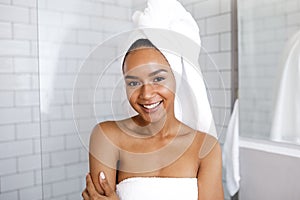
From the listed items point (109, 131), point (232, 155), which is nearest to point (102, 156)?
point (109, 131)

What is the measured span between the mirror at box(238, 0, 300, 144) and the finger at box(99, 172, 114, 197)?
642 millimetres

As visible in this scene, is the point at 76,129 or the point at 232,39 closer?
the point at 76,129

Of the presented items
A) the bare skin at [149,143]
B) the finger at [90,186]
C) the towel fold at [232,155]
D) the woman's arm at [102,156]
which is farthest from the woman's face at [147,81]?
the towel fold at [232,155]

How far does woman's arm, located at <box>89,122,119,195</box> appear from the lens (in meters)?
0.74

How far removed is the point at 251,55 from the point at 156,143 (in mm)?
590

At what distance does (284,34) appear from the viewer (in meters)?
1.04

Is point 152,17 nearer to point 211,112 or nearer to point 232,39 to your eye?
point 211,112

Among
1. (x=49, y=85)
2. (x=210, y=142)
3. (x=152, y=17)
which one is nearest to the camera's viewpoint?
(x=152, y=17)

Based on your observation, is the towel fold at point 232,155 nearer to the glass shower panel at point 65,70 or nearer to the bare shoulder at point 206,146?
the bare shoulder at point 206,146

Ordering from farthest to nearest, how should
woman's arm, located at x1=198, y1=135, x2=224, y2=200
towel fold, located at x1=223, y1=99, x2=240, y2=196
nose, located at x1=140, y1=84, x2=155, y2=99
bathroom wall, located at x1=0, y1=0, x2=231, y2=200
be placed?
1. towel fold, located at x1=223, y1=99, x2=240, y2=196
2. bathroom wall, located at x1=0, y1=0, x2=231, y2=200
3. woman's arm, located at x1=198, y1=135, x2=224, y2=200
4. nose, located at x1=140, y1=84, x2=155, y2=99

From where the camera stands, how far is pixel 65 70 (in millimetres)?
946

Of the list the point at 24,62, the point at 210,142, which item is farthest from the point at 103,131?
the point at 24,62

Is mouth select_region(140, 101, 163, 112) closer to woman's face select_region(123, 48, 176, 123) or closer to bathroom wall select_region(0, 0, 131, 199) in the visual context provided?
woman's face select_region(123, 48, 176, 123)

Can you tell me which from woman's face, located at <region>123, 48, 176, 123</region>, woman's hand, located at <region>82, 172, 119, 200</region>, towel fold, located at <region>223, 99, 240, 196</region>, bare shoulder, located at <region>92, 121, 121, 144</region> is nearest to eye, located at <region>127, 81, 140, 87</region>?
woman's face, located at <region>123, 48, 176, 123</region>
